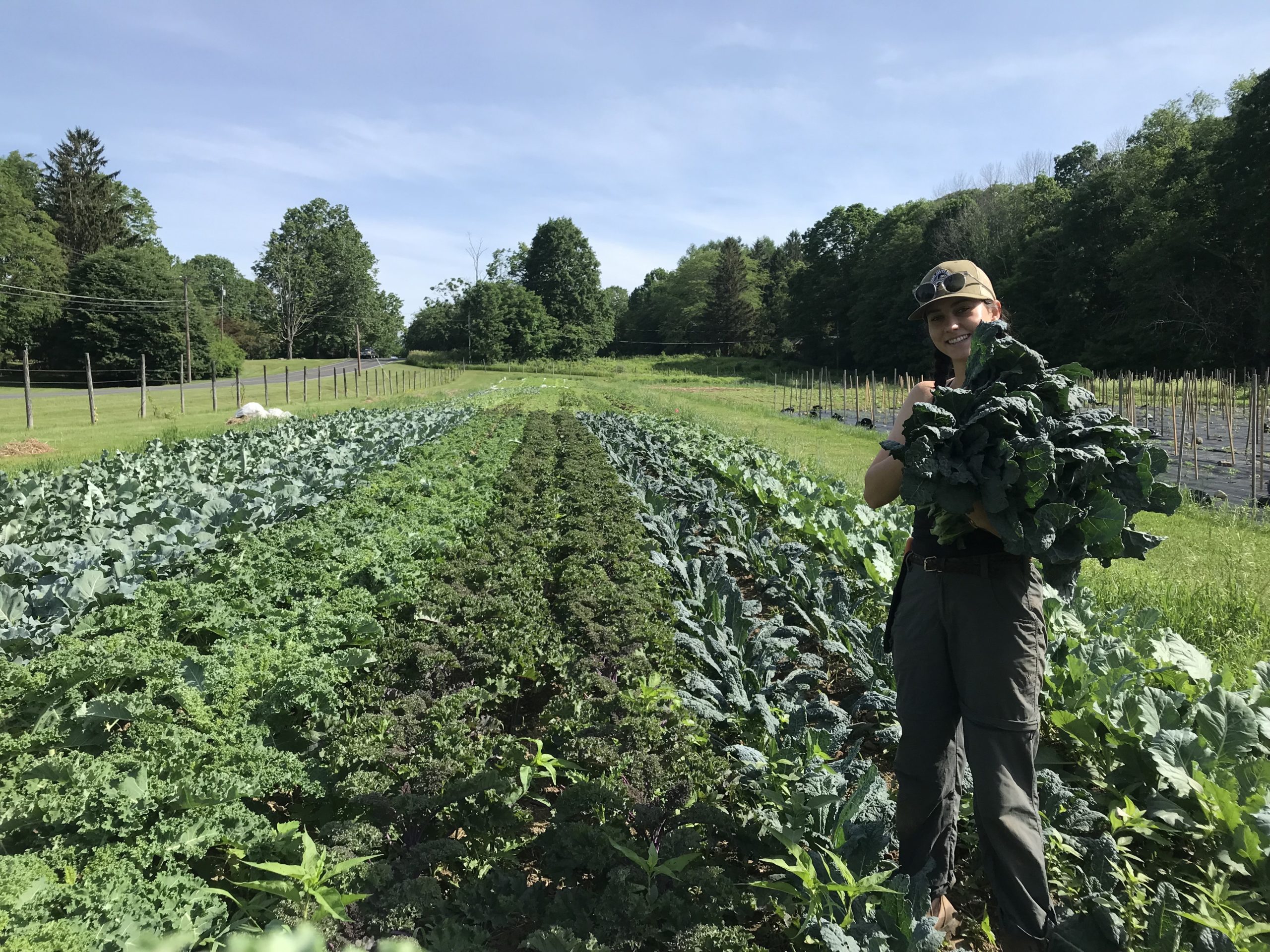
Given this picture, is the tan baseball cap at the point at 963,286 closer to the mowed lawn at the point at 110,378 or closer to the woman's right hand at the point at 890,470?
the woman's right hand at the point at 890,470

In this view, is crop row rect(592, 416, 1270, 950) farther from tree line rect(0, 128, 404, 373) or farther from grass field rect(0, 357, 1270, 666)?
tree line rect(0, 128, 404, 373)

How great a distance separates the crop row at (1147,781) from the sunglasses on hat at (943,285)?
2.03 metres

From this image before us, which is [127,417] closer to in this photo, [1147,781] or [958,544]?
[958,544]

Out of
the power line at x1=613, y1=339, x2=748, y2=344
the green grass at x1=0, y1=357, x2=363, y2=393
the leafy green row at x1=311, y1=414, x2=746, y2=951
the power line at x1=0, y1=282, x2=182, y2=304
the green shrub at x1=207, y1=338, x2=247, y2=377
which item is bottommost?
the leafy green row at x1=311, y1=414, x2=746, y2=951

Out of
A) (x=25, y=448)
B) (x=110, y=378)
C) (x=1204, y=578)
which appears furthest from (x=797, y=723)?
(x=110, y=378)

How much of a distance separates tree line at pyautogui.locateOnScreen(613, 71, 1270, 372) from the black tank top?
119ft

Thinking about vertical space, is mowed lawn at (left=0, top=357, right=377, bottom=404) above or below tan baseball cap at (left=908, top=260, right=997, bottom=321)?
above

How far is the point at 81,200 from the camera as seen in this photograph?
2411 inches

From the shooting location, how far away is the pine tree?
8312 centimetres

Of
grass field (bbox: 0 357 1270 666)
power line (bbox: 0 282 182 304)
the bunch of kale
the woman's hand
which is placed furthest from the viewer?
power line (bbox: 0 282 182 304)

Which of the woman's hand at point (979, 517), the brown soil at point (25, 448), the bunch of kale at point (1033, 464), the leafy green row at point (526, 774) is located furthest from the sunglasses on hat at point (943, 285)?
the brown soil at point (25, 448)

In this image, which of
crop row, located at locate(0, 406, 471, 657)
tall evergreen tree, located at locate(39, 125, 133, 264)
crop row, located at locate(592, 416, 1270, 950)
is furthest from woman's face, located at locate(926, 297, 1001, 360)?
tall evergreen tree, located at locate(39, 125, 133, 264)

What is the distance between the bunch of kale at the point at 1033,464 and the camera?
2.01m

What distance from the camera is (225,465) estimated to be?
10.1m
